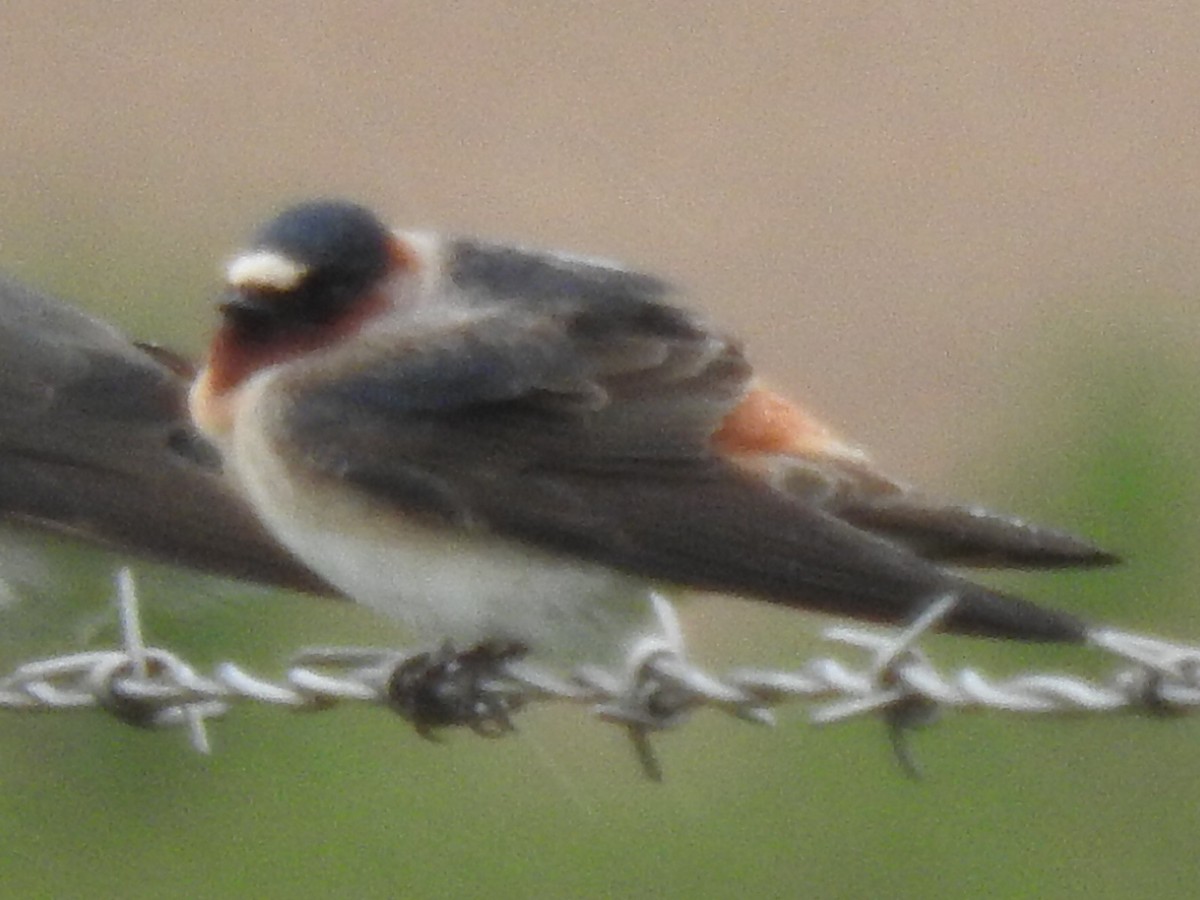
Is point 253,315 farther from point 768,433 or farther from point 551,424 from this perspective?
point 768,433

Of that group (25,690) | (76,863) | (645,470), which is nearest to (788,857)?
(76,863)

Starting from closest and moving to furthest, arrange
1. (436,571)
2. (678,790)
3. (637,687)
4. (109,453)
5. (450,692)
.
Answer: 1. (637,687)
2. (436,571)
3. (450,692)
4. (109,453)
5. (678,790)

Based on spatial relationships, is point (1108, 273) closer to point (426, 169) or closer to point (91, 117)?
point (426, 169)

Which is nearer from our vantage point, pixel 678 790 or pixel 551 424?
pixel 551 424

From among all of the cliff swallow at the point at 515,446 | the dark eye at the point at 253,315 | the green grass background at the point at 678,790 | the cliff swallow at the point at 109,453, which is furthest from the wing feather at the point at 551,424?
the green grass background at the point at 678,790

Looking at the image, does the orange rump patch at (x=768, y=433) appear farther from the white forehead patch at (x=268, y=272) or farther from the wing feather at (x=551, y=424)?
the white forehead patch at (x=268, y=272)

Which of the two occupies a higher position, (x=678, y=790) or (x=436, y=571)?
(x=678, y=790)

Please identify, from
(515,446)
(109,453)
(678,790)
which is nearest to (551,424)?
(515,446)
